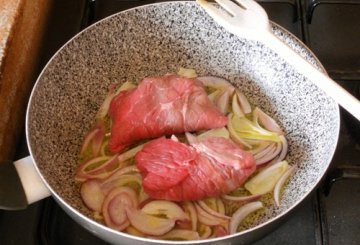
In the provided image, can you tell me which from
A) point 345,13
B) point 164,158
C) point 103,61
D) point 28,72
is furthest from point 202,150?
point 345,13

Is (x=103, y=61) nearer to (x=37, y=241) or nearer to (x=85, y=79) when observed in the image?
(x=85, y=79)

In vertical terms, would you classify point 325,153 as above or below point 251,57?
below

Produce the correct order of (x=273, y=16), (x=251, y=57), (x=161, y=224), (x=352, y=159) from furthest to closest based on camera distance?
(x=273, y=16)
(x=251, y=57)
(x=352, y=159)
(x=161, y=224)

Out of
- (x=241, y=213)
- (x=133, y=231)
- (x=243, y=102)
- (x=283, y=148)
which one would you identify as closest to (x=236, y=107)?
(x=243, y=102)

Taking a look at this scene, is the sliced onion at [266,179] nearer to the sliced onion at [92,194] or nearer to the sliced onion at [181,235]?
the sliced onion at [181,235]

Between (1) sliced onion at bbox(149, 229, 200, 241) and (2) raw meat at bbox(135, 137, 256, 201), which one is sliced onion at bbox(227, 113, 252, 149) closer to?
(2) raw meat at bbox(135, 137, 256, 201)

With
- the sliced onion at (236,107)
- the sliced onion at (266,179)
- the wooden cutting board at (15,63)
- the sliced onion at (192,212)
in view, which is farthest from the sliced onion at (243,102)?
the wooden cutting board at (15,63)
